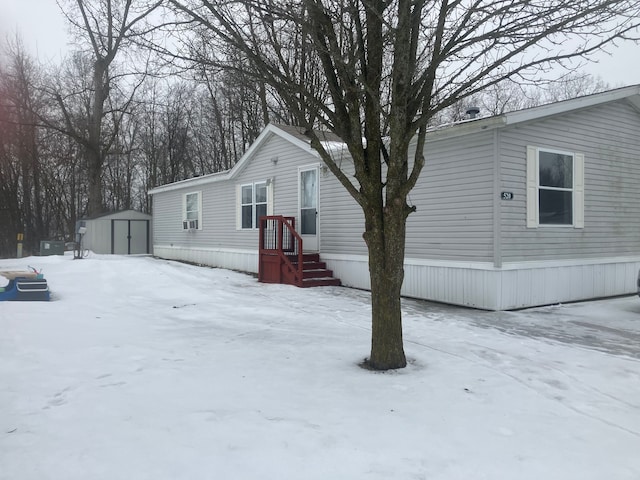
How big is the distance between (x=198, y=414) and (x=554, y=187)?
7.36m

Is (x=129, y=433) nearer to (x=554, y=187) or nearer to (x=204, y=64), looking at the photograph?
(x=204, y=64)

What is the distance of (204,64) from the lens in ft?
15.3

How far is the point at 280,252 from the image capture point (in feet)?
35.6

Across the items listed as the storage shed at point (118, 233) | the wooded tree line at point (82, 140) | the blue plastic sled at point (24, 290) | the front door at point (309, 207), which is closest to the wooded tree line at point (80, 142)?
the wooded tree line at point (82, 140)

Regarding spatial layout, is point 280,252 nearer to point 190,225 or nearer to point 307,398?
point 190,225

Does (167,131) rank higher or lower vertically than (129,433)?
higher

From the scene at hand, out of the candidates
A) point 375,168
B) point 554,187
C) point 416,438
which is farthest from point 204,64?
point 554,187

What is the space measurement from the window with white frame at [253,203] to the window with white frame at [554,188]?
675cm

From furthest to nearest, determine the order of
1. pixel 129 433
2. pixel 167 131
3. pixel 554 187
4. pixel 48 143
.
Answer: pixel 167 131, pixel 48 143, pixel 554 187, pixel 129 433

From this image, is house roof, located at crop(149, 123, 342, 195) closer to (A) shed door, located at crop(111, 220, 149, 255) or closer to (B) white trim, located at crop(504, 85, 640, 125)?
(B) white trim, located at crop(504, 85, 640, 125)

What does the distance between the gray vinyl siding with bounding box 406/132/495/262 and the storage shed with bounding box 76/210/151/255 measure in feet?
48.4

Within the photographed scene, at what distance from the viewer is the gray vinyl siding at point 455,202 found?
7753 millimetres

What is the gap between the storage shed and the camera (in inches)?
774

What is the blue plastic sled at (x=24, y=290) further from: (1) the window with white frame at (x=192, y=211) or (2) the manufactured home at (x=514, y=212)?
(1) the window with white frame at (x=192, y=211)
